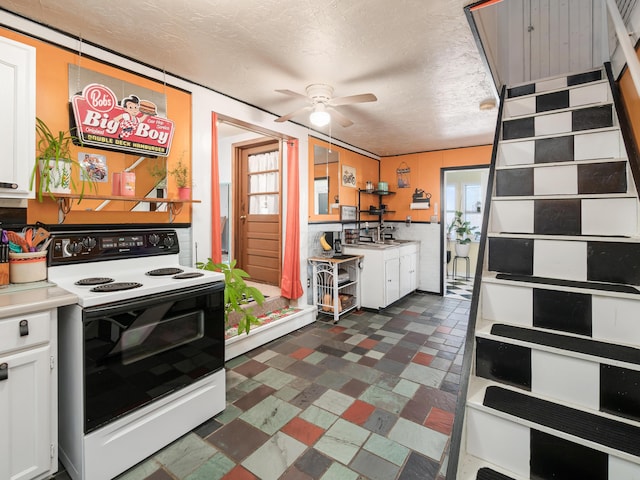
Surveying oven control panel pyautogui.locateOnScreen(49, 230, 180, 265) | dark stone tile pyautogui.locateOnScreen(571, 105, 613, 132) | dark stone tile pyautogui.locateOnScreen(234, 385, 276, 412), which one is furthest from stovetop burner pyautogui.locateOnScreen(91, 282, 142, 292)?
dark stone tile pyautogui.locateOnScreen(571, 105, 613, 132)

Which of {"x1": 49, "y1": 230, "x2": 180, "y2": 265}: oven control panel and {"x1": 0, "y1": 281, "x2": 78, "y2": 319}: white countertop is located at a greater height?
{"x1": 49, "y1": 230, "x2": 180, "y2": 265}: oven control panel

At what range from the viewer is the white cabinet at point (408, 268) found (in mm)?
4723

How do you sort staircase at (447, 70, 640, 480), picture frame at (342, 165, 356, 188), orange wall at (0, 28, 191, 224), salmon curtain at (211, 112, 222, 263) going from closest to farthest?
staircase at (447, 70, 640, 480) → orange wall at (0, 28, 191, 224) → salmon curtain at (211, 112, 222, 263) → picture frame at (342, 165, 356, 188)

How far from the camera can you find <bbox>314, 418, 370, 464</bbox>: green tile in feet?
5.54

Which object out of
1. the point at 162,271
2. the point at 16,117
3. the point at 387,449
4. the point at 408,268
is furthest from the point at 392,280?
the point at 16,117

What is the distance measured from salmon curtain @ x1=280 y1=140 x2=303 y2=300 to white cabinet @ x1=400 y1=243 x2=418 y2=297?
1.86 metres

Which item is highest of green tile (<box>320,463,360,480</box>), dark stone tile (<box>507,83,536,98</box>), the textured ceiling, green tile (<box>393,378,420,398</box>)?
the textured ceiling

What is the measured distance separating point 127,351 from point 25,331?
0.41 metres

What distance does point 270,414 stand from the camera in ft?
6.64

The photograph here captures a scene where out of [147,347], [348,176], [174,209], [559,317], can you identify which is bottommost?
[147,347]

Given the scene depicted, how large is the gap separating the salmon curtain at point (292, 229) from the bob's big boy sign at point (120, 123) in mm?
1479

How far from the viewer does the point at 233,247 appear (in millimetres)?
4664

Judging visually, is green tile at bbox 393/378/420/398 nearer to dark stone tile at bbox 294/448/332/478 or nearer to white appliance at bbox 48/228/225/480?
dark stone tile at bbox 294/448/332/478

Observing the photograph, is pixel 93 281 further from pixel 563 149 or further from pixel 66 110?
pixel 563 149
